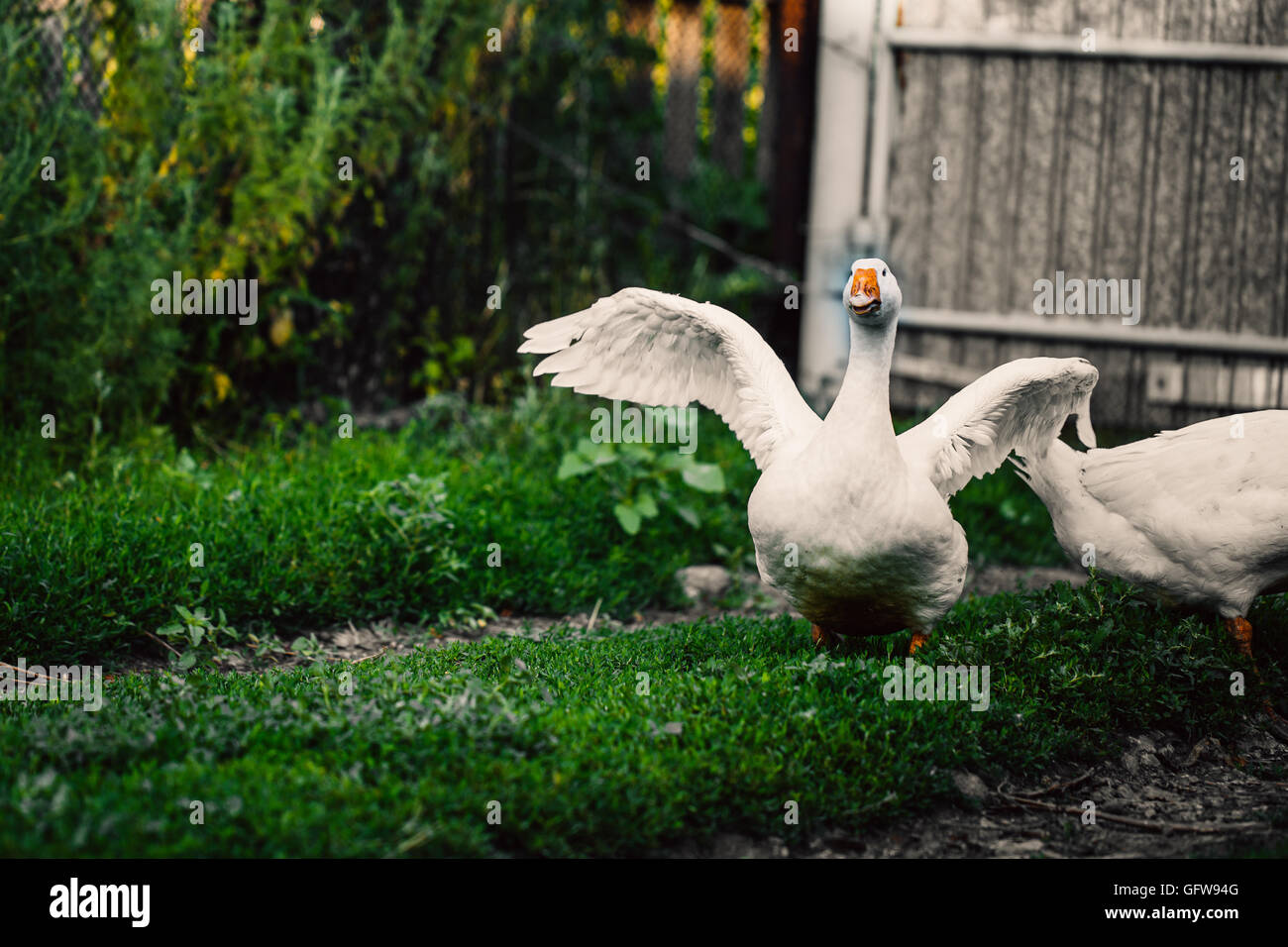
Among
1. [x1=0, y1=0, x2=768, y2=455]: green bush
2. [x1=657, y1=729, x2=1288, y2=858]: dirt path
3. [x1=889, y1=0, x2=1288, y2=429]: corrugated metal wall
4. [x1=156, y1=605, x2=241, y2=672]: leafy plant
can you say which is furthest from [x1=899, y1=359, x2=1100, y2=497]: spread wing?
[x1=0, y1=0, x2=768, y2=455]: green bush

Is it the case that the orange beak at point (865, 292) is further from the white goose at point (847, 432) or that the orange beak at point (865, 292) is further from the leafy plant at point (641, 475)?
the leafy plant at point (641, 475)

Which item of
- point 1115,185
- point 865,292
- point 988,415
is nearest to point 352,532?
point 865,292

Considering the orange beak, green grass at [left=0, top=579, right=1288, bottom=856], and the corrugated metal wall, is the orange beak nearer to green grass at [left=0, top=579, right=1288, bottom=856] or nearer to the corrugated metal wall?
green grass at [left=0, top=579, right=1288, bottom=856]

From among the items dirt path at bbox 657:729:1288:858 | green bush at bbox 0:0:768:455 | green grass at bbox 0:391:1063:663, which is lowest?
dirt path at bbox 657:729:1288:858

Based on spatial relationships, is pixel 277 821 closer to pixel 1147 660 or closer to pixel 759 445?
pixel 759 445

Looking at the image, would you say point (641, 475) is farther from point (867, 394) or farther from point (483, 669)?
point (867, 394)

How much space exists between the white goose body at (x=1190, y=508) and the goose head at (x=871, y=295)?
1176 mm

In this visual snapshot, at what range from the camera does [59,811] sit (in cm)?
273

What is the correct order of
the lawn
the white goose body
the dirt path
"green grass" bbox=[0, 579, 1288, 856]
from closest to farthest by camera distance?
"green grass" bbox=[0, 579, 1288, 856], the lawn, the dirt path, the white goose body

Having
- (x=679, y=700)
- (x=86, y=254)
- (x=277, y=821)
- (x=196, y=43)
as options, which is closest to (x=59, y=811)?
(x=277, y=821)

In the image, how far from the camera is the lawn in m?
3.03

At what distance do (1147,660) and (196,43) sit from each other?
570 centimetres

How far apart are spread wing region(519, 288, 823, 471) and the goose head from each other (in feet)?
1.78

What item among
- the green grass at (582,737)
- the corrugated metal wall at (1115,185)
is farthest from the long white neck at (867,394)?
the corrugated metal wall at (1115,185)
